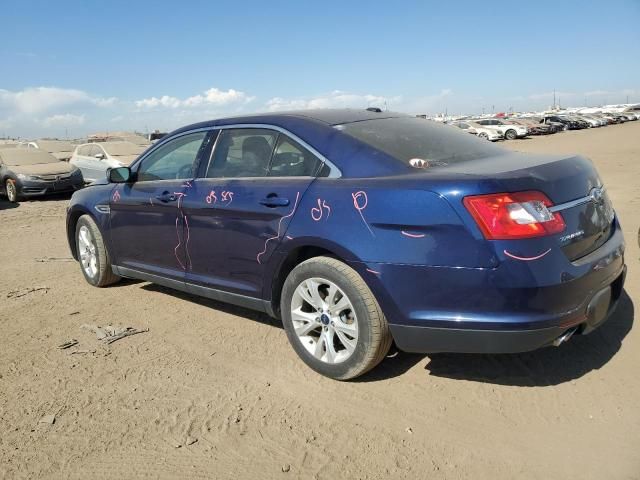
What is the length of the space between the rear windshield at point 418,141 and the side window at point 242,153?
1.87ft

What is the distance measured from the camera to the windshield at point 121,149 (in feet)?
50.6

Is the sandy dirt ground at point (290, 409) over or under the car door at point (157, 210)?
under

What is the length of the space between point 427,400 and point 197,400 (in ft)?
4.31

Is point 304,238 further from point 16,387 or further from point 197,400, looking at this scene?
point 16,387

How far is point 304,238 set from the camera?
3.25 m

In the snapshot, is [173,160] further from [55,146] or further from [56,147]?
[55,146]

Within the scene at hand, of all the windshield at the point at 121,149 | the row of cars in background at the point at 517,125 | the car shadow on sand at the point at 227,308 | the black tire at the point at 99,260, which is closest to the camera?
the car shadow on sand at the point at 227,308

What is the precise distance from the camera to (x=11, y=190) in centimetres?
1375

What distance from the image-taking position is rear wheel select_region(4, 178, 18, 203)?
13609 millimetres

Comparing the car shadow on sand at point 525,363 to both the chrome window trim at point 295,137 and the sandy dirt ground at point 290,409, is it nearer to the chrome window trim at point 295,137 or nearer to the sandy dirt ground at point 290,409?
the sandy dirt ground at point 290,409

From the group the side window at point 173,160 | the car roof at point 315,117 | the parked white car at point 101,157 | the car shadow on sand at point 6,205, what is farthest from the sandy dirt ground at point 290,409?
the parked white car at point 101,157

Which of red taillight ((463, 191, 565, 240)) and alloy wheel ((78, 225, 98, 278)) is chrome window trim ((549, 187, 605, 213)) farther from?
alloy wheel ((78, 225, 98, 278))

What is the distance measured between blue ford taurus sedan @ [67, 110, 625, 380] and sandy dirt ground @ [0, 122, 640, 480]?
0.33m

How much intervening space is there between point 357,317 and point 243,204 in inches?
44.6
